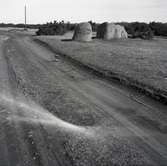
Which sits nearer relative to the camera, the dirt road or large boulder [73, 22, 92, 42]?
the dirt road

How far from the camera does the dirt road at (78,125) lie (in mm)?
4961

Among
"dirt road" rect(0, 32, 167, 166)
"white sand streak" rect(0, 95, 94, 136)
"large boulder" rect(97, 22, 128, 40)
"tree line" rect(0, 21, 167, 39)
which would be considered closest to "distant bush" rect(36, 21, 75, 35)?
"tree line" rect(0, 21, 167, 39)

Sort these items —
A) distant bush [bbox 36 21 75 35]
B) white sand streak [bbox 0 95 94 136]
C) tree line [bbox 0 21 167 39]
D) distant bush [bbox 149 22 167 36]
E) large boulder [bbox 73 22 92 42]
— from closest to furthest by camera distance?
white sand streak [bbox 0 95 94 136]
large boulder [bbox 73 22 92 42]
tree line [bbox 0 21 167 39]
distant bush [bbox 149 22 167 36]
distant bush [bbox 36 21 75 35]

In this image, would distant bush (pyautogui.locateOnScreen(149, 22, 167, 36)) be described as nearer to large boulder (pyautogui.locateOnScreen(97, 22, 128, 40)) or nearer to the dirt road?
large boulder (pyautogui.locateOnScreen(97, 22, 128, 40))

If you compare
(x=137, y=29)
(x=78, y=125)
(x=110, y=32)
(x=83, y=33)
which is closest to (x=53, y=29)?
(x=137, y=29)

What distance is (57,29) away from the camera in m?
53.8

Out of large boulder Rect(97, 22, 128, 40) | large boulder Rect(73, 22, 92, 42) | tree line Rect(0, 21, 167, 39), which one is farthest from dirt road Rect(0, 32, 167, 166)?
tree line Rect(0, 21, 167, 39)

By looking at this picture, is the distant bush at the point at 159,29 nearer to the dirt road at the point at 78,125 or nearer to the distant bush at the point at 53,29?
the distant bush at the point at 53,29

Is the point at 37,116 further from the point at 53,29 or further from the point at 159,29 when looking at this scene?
the point at 53,29

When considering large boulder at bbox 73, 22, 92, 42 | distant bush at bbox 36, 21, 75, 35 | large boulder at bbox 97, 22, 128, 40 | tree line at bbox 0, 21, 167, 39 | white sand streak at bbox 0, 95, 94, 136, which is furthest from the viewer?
distant bush at bbox 36, 21, 75, 35

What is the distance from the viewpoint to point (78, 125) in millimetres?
6441

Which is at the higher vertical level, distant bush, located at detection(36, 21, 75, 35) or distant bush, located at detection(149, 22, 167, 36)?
distant bush, located at detection(149, 22, 167, 36)

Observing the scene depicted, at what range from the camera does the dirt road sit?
4961 mm

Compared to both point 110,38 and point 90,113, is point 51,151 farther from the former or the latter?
point 110,38
